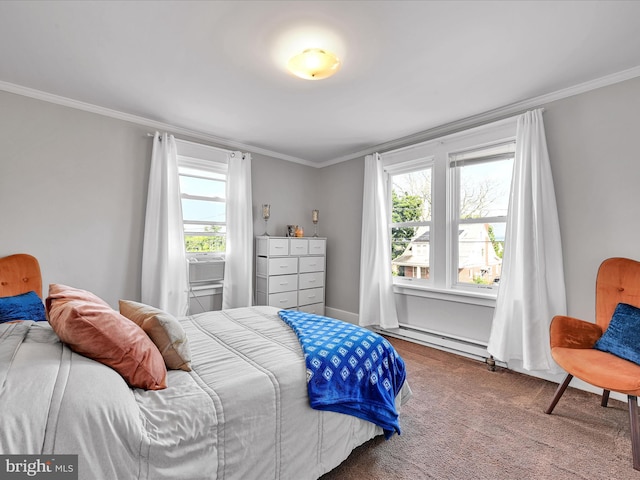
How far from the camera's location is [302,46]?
82.0 inches

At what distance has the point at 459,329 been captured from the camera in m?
3.34

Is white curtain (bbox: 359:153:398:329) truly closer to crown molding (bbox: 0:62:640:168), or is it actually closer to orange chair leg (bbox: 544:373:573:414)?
crown molding (bbox: 0:62:640:168)

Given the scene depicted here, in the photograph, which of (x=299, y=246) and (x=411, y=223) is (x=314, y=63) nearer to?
(x=411, y=223)

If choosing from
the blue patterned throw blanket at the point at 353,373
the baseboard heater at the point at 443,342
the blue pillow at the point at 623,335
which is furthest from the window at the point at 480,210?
the blue patterned throw blanket at the point at 353,373

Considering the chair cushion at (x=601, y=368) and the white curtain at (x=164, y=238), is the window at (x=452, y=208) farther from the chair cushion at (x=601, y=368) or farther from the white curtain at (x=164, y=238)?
the white curtain at (x=164, y=238)

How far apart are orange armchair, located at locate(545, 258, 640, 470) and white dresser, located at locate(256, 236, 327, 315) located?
2.91 m

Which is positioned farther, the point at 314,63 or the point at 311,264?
the point at 311,264

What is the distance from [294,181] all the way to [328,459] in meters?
3.90

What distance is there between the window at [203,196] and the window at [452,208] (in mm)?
2257

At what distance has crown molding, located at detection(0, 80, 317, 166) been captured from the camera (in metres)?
2.69

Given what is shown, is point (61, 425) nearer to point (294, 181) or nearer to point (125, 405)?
point (125, 405)

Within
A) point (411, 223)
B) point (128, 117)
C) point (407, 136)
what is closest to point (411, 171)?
point (407, 136)

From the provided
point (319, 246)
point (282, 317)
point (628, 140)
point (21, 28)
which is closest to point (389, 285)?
point (319, 246)

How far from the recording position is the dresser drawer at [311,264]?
439 cm
